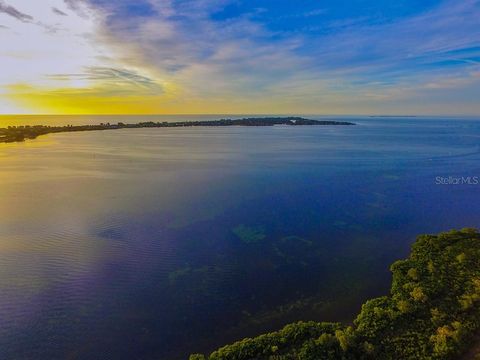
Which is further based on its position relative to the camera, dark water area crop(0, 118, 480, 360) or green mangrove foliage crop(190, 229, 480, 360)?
dark water area crop(0, 118, 480, 360)

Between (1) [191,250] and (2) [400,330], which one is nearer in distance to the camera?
(2) [400,330]

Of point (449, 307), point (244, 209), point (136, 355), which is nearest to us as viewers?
point (136, 355)

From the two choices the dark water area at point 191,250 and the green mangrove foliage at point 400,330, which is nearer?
the green mangrove foliage at point 400,330

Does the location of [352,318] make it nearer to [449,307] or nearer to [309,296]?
[309,296]

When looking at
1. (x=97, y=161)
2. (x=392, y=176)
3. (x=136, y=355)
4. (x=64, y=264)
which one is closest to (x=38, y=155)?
(x=97, y=161)

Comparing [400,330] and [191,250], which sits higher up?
[191,250]
